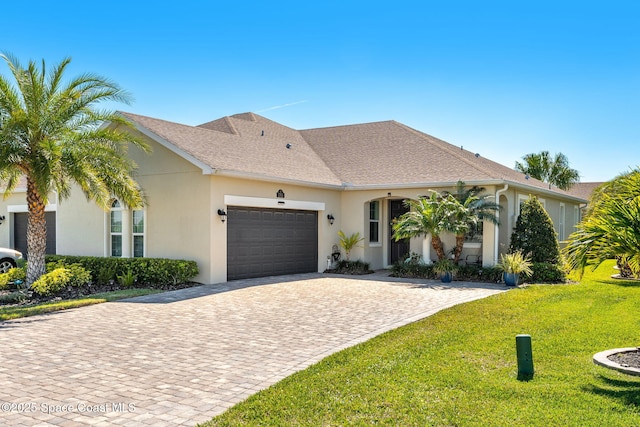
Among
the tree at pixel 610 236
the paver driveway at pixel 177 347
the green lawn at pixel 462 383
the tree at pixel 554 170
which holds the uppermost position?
the tree at pixel 554 170

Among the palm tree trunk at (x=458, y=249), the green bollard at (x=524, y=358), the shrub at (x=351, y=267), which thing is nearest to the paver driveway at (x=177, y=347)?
the green bollard at (x=524, y=358)

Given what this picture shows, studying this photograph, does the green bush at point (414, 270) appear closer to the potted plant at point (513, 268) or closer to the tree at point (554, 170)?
the potted plant at point (513, 268)

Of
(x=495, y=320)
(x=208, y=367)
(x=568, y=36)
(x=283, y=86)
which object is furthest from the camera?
(x=283, y=86)

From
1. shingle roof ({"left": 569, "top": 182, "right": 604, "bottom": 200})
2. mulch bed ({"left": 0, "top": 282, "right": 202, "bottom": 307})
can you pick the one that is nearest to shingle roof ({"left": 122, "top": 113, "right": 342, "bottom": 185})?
mulch bed ({"left": 0, "top": 282, "right": 202, "bottom": 307})

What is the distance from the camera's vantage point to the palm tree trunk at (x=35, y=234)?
41.9 ft

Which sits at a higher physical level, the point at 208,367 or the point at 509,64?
the point at 509,64

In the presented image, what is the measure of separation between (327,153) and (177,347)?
1545cm

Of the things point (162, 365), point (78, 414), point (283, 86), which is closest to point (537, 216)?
point (283, 86)

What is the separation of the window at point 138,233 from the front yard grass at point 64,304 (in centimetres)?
283

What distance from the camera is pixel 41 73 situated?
12.5 m

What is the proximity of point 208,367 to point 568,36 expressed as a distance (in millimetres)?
13337

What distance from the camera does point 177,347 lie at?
7.41m

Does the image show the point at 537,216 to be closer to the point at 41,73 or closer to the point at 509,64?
the point at 509,64

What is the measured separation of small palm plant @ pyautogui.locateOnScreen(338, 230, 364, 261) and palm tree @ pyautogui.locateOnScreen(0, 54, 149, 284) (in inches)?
316
